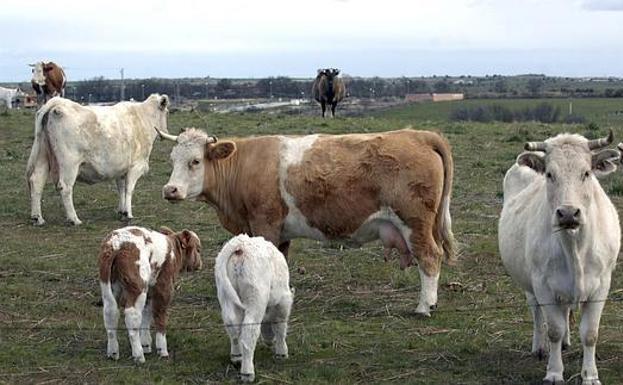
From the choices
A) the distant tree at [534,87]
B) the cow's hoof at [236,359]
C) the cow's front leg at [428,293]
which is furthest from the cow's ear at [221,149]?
the distant tree at [534,87]

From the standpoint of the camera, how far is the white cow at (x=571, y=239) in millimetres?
6758

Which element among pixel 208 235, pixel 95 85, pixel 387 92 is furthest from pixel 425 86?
pixel 208 235

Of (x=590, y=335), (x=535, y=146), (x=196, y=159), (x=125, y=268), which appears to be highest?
(x=535, y=146)

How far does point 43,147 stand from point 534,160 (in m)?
8.80

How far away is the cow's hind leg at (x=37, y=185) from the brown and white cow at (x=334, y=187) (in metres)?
4.38

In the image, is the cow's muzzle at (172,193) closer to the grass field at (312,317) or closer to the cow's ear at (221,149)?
the cow's ear at (221,149)

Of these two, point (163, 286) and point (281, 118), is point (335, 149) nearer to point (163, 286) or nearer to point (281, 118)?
point (163, 286)

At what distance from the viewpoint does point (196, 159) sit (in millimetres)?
10211

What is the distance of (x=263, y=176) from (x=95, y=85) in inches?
2120

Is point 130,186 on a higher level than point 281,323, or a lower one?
higher

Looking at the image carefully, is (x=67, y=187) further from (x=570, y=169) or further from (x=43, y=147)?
(x=570, y=169)

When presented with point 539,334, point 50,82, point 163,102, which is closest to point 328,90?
point 50,82

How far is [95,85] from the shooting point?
61.8 metres

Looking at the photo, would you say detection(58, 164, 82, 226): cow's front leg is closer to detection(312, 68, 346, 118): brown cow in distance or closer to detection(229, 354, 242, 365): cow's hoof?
detection(229, 354, 242, 365): cow's hoof
